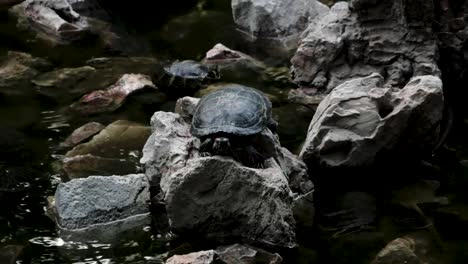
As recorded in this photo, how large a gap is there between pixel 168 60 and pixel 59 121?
2.72 metres

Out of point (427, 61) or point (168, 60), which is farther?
point (168, 60)

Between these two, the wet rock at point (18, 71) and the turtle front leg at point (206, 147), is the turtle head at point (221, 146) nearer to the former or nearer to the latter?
the turtle front leg at point (206, 147)

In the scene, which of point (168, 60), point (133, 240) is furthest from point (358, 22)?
point (133, 240)

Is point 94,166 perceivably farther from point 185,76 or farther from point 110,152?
point 185,76

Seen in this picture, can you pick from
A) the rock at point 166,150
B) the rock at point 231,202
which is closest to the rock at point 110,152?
the rock at point 166,150

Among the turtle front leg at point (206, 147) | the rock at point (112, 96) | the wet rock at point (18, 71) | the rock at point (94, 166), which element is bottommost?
the rock at point (94, 166)

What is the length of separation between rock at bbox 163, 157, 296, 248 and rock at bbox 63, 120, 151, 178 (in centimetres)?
136

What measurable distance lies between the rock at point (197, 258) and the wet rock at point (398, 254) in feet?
3.98

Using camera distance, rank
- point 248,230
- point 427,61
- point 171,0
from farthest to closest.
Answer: point 171,0 → point 427,61 → point 248,230

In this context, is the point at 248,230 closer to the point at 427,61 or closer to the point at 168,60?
the point at 427,61

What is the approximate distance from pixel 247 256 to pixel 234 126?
1085 mm

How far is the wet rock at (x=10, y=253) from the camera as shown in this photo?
536cm

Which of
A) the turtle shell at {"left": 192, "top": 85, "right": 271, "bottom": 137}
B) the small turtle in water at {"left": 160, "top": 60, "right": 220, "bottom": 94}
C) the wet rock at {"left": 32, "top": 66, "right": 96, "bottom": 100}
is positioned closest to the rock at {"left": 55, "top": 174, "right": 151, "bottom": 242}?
the turtle shell at {"left": 192, "top": 85, "right": 271, "bottom": 137}

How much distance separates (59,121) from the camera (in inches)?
313
